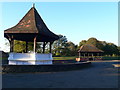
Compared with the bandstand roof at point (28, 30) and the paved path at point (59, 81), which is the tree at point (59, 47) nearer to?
the bandstand roof at point (28, 30)

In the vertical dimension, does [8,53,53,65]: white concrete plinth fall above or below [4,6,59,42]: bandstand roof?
below

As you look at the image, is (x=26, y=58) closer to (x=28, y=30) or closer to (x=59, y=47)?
(x=28, y=30)

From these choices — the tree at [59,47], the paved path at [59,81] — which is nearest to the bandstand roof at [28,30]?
the paved path at [59,81]

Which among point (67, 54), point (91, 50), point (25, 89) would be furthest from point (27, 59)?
point (67, 54)

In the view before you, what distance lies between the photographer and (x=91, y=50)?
3844cm

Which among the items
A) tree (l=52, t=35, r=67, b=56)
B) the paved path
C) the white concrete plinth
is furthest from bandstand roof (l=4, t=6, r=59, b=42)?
tree (l=52, t=35, r=67, b=56)

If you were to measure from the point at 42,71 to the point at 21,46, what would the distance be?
71.0 ft

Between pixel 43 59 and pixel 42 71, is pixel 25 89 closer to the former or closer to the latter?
pixel 42 71

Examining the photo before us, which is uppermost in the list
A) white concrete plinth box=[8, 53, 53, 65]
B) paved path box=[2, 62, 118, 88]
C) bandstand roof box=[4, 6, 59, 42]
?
bandstand roof box=[4, 6, 59, 42]

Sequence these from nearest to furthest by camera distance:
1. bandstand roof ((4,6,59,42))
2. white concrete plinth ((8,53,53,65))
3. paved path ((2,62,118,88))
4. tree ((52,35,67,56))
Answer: paved path ((2,62,118,88))
bandstand roof ((4,6,59,42))
white concrete plinth ((8,53,53,65))
tree ((52,35,67,56))

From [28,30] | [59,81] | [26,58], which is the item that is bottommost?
[59,81]

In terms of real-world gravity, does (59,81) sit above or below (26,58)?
below

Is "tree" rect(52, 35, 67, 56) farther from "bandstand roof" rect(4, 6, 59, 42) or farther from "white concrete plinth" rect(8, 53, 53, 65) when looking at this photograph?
"white concrete plinth" rect(8, 53, 53, 65)

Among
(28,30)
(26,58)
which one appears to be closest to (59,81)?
(26,58)
